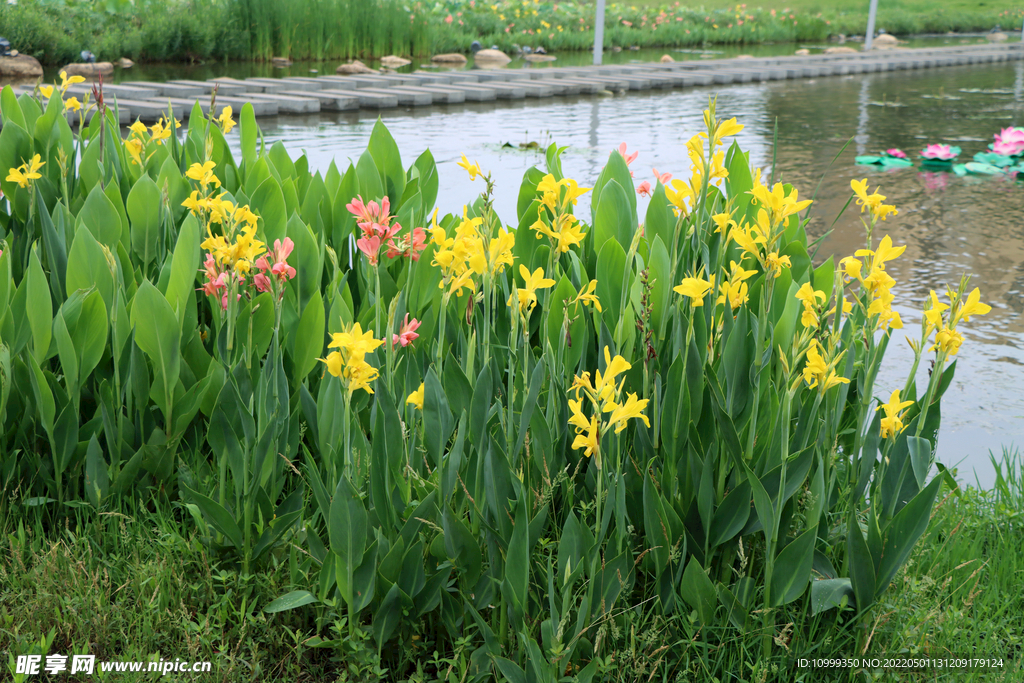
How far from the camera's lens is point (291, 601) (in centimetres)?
167

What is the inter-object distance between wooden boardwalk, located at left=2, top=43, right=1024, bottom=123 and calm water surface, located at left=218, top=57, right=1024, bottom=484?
1.02ft

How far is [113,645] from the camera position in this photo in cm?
172

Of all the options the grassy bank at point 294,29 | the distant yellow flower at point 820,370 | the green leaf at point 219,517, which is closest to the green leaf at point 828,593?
the distant yellow flower at point 820,370

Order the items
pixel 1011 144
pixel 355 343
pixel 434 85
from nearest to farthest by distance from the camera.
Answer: pixel 355 343, pixel 1011 144, pixel 434 85

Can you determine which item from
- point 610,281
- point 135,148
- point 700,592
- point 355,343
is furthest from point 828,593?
point 135,148

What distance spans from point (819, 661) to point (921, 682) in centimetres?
22

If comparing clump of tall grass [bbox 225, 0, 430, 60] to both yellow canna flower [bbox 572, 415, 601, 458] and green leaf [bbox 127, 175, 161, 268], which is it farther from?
yellow canna flower [bbox 572, 415, 601, 458]

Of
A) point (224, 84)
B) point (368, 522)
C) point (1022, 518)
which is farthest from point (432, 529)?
point (224, 84)

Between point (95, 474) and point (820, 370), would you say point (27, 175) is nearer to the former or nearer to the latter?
point (95, 474)

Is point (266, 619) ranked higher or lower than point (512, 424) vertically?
lower

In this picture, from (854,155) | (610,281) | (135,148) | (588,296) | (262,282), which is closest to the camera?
(588,296)

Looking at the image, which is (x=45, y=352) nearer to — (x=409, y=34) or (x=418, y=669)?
(x=418, y=669)

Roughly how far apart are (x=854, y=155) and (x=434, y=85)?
195 inches

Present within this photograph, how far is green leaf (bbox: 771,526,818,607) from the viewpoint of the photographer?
154cm
